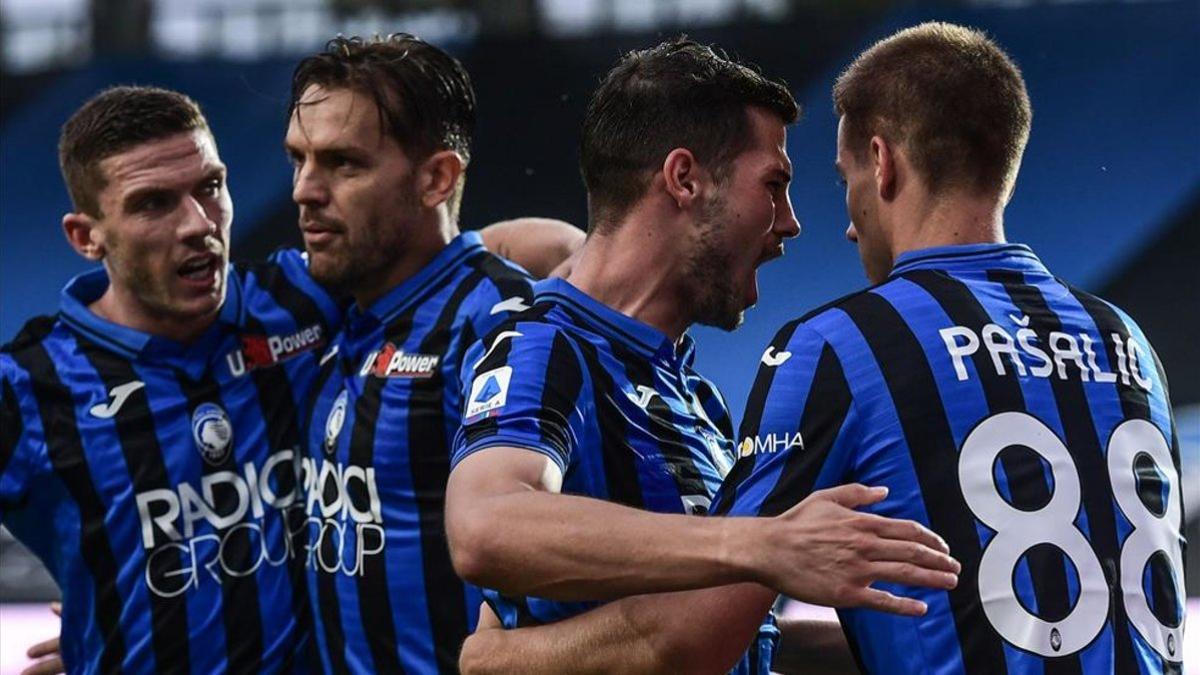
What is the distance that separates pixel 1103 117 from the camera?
8.62 m

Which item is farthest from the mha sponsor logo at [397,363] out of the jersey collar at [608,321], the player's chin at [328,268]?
the jersey collar at [608,321]

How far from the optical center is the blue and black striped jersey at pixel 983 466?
7.45 feet

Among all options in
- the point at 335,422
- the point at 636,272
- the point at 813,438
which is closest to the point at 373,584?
the point at 335,422

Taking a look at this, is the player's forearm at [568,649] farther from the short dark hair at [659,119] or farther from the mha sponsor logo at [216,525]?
the mha sponsor logo at [216,525]

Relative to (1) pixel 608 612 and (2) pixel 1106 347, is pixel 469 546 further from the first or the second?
(2) pixel 1106 347

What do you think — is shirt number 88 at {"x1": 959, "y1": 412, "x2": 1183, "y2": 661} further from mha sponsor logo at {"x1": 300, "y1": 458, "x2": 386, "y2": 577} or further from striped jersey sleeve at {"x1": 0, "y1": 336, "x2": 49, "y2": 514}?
striped jersey sleeve at {"x1": 0, "y1": 336, "x2": 49, "y2": 514}

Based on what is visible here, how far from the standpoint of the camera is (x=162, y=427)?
138 inches

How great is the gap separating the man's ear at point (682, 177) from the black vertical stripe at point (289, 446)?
1.09 meters

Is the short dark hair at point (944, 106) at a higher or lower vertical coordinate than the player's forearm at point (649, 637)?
higher

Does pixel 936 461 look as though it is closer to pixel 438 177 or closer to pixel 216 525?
pixel 438 177

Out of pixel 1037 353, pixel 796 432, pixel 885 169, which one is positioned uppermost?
pixel 885 169

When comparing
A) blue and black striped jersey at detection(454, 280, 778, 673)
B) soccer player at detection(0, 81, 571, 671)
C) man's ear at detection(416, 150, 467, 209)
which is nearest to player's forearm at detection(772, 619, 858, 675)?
blue and black striped jersey at detection(454, 280, 778, 673)

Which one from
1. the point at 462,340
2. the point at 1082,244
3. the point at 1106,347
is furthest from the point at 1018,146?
the point at 1082,244

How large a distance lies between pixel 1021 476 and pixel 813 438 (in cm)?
29
